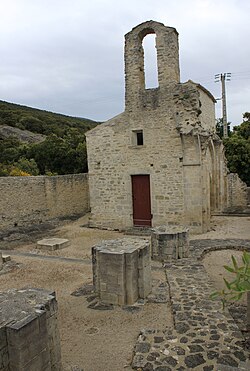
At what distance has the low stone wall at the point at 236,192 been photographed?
721 inches

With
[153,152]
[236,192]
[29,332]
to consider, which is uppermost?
[153,152]

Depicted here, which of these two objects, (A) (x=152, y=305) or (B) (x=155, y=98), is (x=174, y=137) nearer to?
(B) (x=155, y=98)

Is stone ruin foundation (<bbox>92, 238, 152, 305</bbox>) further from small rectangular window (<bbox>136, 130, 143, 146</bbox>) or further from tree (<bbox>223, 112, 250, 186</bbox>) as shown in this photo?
tree (<bbox>223, 112, 250, 186</bbox>)

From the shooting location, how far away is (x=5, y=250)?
1108 centimetres

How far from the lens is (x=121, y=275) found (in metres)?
6.56

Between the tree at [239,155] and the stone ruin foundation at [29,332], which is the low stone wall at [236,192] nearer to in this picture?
the tree at [239,155]

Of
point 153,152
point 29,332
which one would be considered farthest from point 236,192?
point 29,332

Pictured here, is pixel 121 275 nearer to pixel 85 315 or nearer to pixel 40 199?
pixel 85 315

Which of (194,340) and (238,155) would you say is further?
(238,155)

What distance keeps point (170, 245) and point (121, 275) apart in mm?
2814

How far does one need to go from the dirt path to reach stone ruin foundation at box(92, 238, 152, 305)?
1.03ft

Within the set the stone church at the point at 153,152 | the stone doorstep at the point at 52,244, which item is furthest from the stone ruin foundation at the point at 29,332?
the stone church at the point at 153,152

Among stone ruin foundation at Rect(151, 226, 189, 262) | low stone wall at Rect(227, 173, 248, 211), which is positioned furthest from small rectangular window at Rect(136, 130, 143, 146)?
low stone wall at Rect(227, 173, 248, 211)

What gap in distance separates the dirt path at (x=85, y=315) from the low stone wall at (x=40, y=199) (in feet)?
10.0
